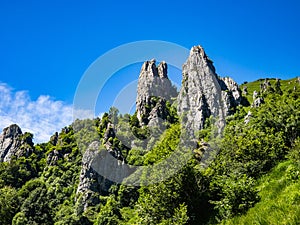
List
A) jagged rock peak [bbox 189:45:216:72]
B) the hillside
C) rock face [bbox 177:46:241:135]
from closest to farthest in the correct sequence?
1. the hillside
2. rock face [bbox 177:46:241:135]
3. jagged rock peak [bbox 189:45:216:72]

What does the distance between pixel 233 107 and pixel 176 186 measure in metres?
132

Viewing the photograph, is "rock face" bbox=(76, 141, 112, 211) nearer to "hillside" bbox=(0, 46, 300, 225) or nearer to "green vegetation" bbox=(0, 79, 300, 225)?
"hillside" bbox=(0, 46, 300, 225)

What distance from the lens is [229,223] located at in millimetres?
12062

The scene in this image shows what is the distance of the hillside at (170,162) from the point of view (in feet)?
54.0

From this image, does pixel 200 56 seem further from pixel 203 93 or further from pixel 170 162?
pixel 170 162

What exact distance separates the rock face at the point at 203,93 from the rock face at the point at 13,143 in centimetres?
9000

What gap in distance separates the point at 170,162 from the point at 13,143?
585 ft

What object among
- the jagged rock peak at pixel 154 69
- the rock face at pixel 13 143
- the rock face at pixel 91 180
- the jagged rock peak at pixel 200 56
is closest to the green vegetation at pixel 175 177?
the rock face at pixel 91 180

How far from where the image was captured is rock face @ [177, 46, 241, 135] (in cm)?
14388

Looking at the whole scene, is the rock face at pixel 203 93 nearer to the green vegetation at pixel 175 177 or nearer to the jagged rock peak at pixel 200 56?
the jagged rock peak at pixel 200 56

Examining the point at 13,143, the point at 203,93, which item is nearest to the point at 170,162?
the point at 203,93

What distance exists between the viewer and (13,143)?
180 meters

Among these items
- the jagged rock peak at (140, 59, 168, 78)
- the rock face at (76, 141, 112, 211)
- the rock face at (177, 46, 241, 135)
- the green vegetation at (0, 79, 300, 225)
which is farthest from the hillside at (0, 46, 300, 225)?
the jagged rock peak at (140, 59, 168, 78)

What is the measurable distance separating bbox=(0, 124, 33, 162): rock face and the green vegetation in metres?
3.17
